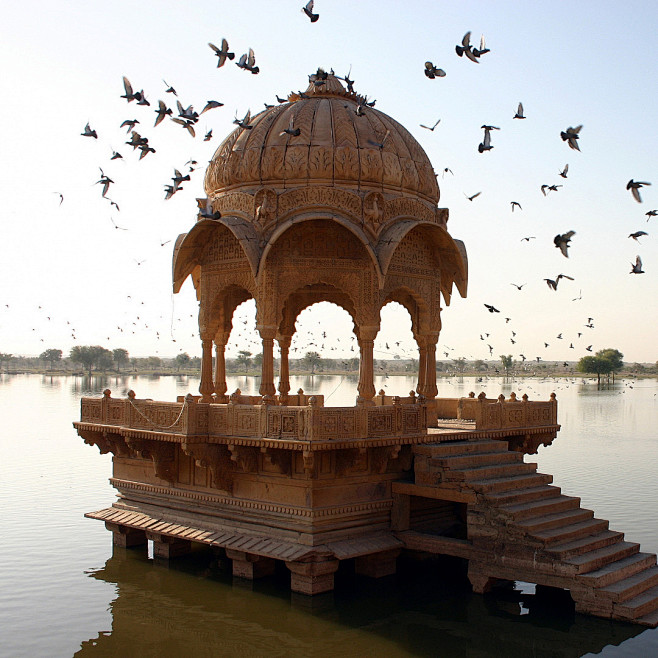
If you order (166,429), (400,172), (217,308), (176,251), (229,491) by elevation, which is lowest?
(229,491)

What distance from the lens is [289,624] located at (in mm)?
10297

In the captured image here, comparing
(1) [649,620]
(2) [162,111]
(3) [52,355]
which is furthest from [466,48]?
(3) [52,355]

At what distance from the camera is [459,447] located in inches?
479

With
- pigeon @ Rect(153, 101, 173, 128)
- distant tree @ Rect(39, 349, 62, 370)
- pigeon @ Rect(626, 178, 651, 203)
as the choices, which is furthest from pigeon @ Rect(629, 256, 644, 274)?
distant tree @ Rect(39, 349, 62, 370)

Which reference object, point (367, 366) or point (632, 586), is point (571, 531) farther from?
point (367, 366)

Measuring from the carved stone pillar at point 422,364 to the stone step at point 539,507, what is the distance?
2.94 meters

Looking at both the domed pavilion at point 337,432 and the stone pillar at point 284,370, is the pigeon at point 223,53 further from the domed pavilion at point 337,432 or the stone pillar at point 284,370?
the stone pillar at point 284,370

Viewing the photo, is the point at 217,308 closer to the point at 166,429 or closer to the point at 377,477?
the point at 166,429

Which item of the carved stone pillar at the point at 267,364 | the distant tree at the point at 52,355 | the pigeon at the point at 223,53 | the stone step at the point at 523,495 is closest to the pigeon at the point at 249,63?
the pigeon at the point at 223,53

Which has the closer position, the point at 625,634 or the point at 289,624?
the point at 625,634

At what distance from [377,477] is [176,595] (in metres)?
3.10

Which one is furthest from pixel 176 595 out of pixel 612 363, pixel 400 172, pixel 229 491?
pixel 612 363

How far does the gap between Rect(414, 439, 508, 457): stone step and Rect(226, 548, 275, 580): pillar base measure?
2.53 meters

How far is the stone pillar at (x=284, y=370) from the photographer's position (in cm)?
1517
